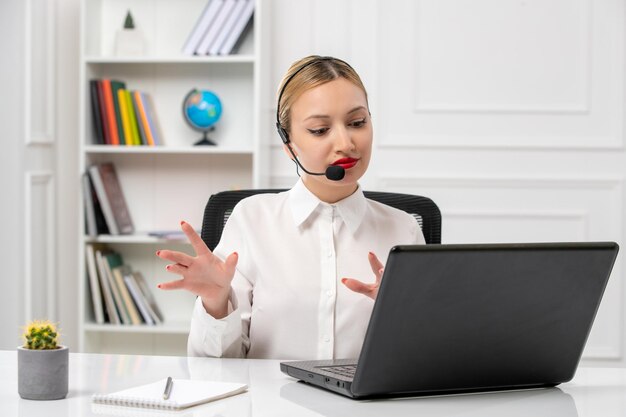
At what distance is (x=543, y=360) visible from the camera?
124cm

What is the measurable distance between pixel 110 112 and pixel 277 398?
2.44 m

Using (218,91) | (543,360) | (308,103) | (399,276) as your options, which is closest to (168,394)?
(399,276)

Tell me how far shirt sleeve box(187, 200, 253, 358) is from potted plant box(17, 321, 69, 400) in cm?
34

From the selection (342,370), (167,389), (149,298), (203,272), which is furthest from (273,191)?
(149,298)

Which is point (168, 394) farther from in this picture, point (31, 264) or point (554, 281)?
point (31, 264)

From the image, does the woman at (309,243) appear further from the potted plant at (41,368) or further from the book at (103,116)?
the book at (103,116)

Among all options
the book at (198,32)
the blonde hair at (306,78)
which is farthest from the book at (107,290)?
the blonde hair at (306,78)

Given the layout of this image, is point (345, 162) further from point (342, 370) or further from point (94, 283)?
point (94, 283)

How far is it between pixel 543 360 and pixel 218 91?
2501mm

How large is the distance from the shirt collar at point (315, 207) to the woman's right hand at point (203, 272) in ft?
0.87

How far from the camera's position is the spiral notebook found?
1.13 metres

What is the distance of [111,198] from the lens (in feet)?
11.4

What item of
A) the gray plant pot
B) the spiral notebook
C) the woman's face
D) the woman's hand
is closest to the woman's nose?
the woman's face

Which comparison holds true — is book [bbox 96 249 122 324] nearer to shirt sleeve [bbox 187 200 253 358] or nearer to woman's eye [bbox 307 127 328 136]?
shirt sleeve [bbox 187 200 253 358]
